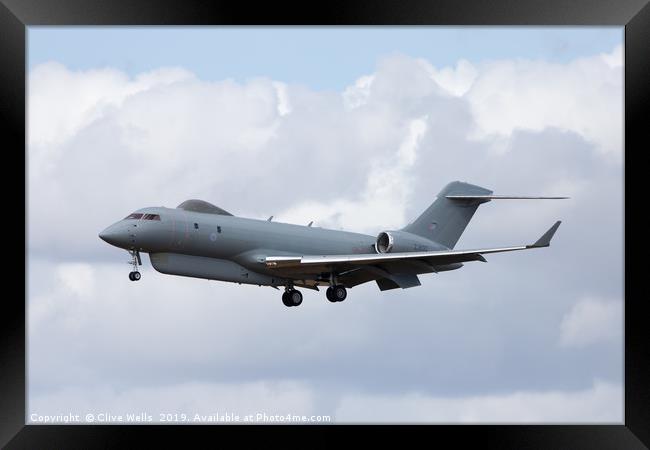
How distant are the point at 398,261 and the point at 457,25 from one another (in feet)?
51.2

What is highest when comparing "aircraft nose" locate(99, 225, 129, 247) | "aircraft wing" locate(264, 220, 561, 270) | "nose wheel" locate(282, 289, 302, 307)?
"aircraft nose" locate(99, 225, 129, 247)

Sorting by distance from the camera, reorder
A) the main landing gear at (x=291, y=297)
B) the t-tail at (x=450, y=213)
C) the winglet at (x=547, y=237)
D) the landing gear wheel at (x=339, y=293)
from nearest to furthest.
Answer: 1. the winglet at (x=547, y=237)
2. the landing gear wheel at (x=339, y=293)
3. the main landing gear at (x=291, y=297)
4. the t-tail at (x=450, y=213)

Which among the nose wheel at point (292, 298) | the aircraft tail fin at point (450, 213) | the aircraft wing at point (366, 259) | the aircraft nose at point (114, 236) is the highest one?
the aircraft tail fin at point (450, 213)

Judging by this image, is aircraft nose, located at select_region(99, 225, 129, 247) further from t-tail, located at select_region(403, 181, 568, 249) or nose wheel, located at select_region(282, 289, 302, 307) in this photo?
t-tail, located at select_region(403, 181, 568, 249)

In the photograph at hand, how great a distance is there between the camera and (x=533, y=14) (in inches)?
966

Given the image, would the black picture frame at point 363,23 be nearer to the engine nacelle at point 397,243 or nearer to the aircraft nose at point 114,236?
the aircraft nose at point 114,236

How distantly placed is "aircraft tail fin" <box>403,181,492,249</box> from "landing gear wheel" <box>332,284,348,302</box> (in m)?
5.08

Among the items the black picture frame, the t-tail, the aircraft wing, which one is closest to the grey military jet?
the aircraft wing

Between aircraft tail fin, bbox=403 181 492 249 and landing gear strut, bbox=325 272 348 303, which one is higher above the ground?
aircraft tail fin, bbox=403 181 492 249

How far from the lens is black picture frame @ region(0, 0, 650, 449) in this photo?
939 inches

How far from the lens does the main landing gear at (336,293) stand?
1561 inches

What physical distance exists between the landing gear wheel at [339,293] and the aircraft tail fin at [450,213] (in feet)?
16.7

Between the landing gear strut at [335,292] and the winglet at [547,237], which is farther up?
the winglet at [547,237]

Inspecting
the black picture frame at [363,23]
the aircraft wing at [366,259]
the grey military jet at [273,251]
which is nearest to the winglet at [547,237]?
the grey military jet at [273,251]
